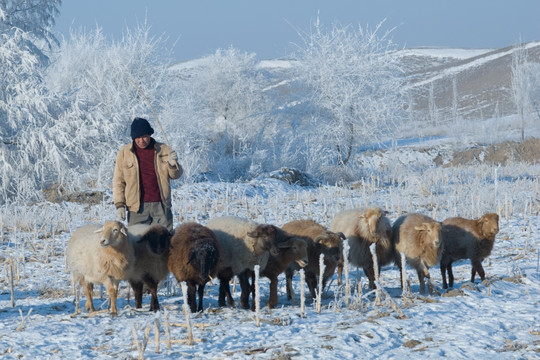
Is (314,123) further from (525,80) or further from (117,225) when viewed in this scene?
(525,80)

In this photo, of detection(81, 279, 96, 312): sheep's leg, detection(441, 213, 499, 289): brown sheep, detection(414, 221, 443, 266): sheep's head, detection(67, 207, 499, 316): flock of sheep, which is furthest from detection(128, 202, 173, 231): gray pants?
detection(441, 213, 499, 289): brown sheep

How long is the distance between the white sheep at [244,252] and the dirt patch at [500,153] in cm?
3018

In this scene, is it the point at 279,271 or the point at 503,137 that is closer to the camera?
the point at 279,271

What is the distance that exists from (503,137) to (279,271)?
4298 centimetres

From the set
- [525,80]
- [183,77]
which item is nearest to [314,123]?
[183,77]

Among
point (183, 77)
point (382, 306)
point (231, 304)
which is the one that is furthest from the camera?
point (183, 77)

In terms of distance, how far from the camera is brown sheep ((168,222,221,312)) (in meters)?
6.96

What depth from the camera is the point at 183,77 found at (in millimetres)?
34438

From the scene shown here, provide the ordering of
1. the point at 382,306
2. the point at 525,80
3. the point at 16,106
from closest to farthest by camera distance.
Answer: the point at 382,306, the point at 16,106, the point at 525,80

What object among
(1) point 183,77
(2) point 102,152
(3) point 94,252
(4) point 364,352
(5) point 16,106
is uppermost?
(1) point 183,77

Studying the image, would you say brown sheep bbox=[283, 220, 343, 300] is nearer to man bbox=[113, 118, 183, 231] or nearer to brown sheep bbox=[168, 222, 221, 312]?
brown sheep bbox=[168, 222, 221, 312]

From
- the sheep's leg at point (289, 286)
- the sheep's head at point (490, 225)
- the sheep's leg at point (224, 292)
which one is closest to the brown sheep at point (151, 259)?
the sheep's leg at point (224, 292)

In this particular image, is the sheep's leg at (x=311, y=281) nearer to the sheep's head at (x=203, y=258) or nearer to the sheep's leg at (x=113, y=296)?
the sheep's head at (x=203, y=258)

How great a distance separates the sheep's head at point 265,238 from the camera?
7.36 m
